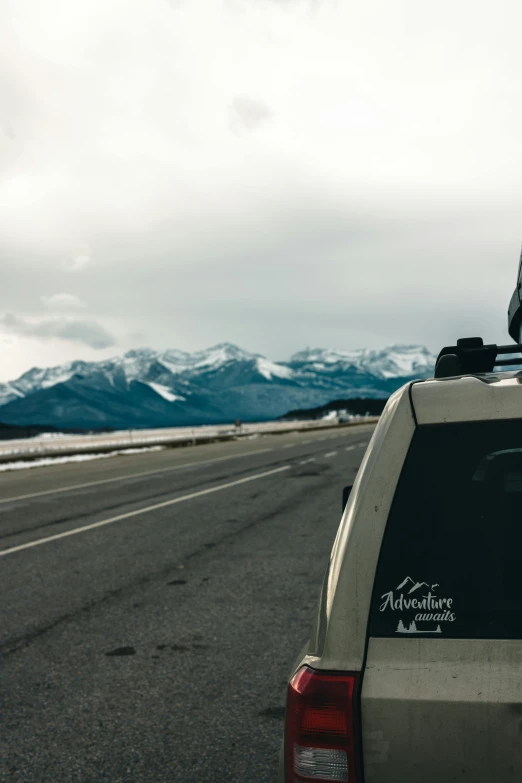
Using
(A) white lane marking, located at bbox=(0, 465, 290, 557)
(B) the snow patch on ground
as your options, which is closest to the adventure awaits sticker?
(A) white lane marking, located at bbox=(0, 465, 290, 557)

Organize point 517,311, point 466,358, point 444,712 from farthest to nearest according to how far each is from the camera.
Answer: point 517,311 → point 466,358 → point 444,712

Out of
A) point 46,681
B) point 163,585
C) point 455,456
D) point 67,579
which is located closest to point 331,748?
point 455,456

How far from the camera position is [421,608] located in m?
1.78

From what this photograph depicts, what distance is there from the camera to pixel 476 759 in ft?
5.51

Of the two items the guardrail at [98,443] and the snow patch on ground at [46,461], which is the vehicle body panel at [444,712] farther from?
the guardrail at [98,443]

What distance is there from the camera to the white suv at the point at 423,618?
1.71 metres

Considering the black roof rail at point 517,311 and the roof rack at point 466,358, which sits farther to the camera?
the black roof rail at point 517,311

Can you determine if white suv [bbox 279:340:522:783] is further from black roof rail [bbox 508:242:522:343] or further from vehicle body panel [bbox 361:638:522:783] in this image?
black roof rail [bbox 508:242:522:343]

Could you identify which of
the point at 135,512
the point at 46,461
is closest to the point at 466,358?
the point at 135,512

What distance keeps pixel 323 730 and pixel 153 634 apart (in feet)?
13.7

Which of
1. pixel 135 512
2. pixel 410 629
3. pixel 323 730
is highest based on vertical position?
pixel 410 629

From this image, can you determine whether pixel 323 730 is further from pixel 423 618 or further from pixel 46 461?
pixel 46 461

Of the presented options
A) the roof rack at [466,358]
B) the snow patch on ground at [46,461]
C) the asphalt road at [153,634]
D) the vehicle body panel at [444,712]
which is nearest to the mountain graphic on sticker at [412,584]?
the vehicle body panel at [444,712]

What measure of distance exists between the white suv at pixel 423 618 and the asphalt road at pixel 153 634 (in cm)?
195
